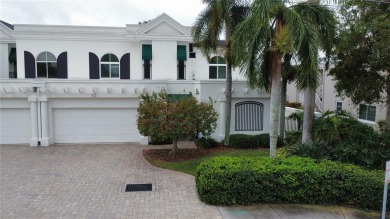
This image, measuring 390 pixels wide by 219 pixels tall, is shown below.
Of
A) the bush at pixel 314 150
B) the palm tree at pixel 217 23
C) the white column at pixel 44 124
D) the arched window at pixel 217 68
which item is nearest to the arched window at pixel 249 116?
the palm tree at pixel 217 23

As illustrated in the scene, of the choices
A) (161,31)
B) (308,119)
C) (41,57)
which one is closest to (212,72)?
(161,31)

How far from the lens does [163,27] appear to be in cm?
2031

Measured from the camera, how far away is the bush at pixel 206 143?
15208mm

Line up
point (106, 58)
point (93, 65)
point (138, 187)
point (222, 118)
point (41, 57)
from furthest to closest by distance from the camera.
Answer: point (106, 58) < point (93, 65) < point (41, 57) < point (222, 118) < point (138, 187)

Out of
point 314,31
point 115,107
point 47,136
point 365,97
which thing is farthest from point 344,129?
point 47,136

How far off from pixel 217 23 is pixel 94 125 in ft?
29.5

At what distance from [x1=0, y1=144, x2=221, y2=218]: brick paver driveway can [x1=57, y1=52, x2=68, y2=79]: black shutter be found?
24.6 ft

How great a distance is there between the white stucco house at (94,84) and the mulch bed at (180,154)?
221 centimetres

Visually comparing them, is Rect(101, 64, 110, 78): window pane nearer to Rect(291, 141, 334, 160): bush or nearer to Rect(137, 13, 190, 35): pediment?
Rect(137, 13, 190, 35): pediment

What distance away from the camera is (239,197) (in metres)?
7.70

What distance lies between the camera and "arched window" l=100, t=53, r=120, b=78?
20.9m

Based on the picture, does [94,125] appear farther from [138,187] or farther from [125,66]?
[138,187]

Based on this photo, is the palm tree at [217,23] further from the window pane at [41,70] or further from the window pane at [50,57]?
the window pane at [41,70]

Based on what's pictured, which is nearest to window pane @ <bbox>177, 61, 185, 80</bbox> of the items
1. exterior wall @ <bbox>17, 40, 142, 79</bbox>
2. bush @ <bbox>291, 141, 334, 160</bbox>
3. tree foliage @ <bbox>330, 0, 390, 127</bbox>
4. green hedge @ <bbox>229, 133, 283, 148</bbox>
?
exterior wall @ <bbox>17, 40, 142, 79</bbox>
